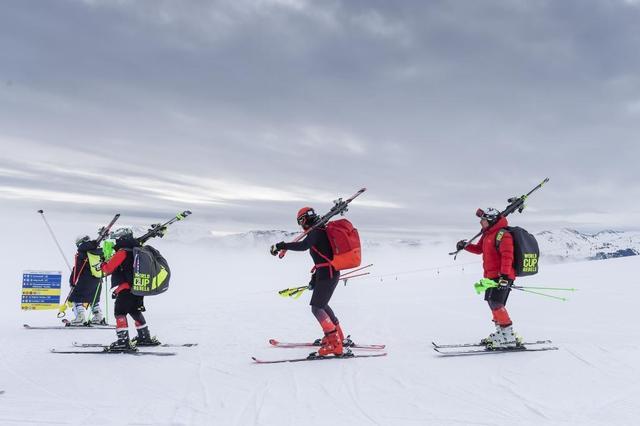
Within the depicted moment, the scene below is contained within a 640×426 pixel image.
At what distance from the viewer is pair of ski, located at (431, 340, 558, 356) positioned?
8.92 metres

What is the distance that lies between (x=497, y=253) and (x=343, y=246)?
3.04m

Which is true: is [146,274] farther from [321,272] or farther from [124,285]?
[321,272]

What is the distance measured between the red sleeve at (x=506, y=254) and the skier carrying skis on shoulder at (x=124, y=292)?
7067 mm


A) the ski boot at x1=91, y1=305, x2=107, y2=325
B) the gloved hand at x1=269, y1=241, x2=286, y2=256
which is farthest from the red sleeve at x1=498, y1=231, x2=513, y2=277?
the ski boot at x1=91, y1=305, x2=107, y2=325

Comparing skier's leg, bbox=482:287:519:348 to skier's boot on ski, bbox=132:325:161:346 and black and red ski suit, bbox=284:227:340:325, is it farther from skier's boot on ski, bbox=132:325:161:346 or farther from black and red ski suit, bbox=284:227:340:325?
skier's boot on ski, bbox=132:325:161:346

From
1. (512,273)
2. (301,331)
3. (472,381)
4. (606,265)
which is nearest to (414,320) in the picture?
(301,331)

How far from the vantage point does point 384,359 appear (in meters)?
8.67

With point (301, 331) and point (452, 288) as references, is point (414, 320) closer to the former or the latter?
point (301, 331)

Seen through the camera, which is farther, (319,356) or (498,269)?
(498,269)

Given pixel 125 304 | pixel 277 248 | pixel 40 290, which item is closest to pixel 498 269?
pixel 277 248

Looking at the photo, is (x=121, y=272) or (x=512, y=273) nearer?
(x=512, y=273)

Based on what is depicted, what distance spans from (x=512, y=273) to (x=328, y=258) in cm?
340

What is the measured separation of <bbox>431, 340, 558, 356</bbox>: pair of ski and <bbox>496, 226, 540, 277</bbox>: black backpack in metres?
1.36

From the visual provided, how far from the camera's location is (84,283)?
45.8ft
